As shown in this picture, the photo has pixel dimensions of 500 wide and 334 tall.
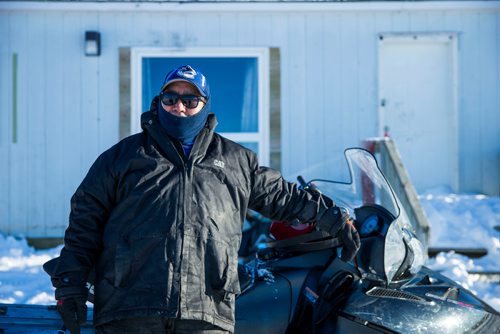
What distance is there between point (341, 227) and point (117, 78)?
596 cm

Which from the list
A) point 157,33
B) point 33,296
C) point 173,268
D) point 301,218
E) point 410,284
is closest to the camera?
point 173,268

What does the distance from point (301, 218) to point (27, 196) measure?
621 centimetres

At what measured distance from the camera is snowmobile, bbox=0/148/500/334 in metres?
2.87

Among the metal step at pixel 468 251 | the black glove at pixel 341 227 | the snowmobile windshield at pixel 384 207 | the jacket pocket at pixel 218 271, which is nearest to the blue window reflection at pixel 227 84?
the metal step at pixel 468 251

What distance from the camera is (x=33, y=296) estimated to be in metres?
5.19

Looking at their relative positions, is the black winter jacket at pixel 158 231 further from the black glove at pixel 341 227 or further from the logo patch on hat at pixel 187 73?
the black glove at pixel 341 227

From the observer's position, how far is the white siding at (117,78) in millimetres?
8156

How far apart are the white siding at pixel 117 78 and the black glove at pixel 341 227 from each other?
17.3 ft

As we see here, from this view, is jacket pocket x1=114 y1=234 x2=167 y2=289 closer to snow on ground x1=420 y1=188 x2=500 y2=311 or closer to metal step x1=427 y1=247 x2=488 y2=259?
snow on ground x1=420 y1=188 x2=500 y2=311

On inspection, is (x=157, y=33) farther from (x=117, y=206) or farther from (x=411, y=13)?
(x=117, y=206)

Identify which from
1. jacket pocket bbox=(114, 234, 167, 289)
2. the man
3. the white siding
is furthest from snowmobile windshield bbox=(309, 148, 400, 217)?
the white siding

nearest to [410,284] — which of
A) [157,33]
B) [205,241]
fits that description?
[205,241]

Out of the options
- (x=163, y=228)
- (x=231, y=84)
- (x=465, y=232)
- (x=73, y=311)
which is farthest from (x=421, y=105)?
(x=73, y=311)

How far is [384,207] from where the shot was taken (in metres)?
3.30
